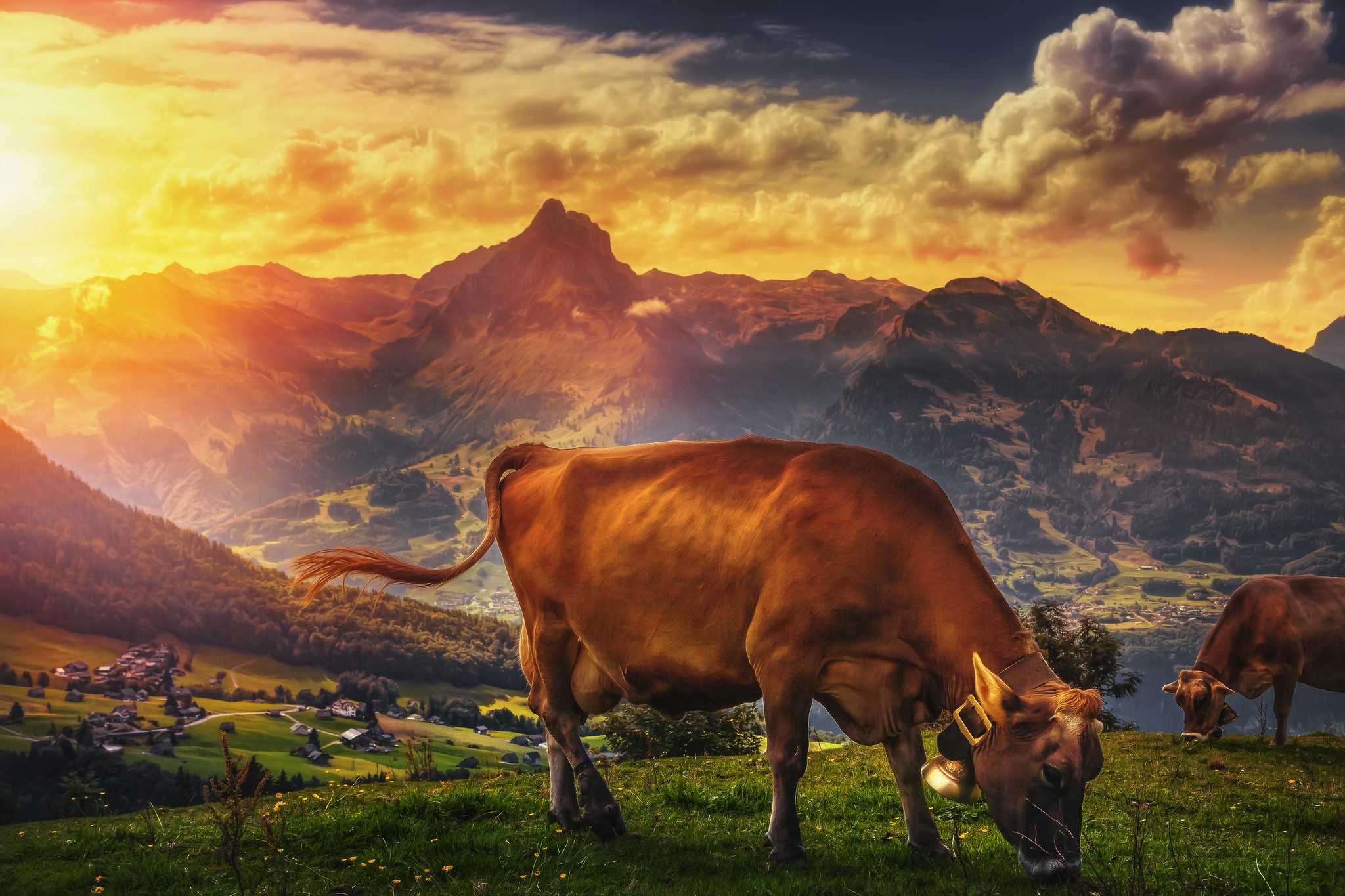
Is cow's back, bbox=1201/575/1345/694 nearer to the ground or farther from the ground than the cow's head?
farther from the ground

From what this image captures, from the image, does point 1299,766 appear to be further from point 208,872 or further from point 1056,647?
point 1056,647

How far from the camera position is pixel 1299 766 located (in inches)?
600

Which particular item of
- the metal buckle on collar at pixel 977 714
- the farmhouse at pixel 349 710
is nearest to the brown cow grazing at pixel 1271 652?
the metal buckle on collar at pixel 977 714

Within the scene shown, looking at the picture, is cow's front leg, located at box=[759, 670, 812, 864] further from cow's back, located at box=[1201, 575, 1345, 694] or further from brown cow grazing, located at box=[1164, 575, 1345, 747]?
cow's back, located at box=[1201, 575, 1345, 694]

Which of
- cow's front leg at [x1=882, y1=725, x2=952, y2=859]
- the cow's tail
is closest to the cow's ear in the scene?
cow's front leg at [x1=882, y1=725, x2=952, y2=859]

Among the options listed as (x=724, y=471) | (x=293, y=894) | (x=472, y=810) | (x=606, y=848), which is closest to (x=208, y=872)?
(x=293, y=894)

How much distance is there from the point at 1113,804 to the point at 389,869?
9080mm

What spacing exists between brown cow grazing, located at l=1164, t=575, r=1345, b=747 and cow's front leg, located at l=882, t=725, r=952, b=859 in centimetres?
1299

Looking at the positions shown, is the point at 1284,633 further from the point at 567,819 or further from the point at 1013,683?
the point at 567,819

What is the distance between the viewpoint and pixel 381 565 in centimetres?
1014

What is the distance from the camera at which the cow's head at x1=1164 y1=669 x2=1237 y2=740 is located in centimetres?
1850

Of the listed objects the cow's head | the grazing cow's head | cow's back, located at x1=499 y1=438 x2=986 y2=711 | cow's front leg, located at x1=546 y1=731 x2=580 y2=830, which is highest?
cow's back, located at x1=499 y1=438 x2=986 y2=711

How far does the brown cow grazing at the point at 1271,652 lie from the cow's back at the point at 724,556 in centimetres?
1417

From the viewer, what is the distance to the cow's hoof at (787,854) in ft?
24.4
